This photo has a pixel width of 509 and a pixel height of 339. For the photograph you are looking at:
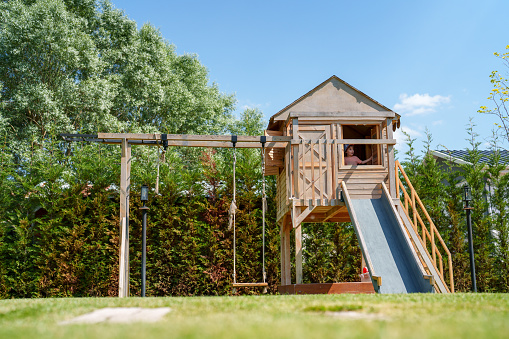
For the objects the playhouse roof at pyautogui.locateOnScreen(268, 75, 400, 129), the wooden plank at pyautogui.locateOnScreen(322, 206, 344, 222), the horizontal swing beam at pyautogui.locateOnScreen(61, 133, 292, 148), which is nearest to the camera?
the horizontal swing beam at pyautogui.locateOnScreen(61, 133, 292, 148)

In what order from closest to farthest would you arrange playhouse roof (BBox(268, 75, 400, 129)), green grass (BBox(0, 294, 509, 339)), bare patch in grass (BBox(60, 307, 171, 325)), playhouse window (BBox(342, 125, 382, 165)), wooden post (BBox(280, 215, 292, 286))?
green grass (BBox(0, 294, 509, 339)) → bare patch in grass (BBox(60, 307, 171, 325)) → playhouse roof (BBox(268, 75, 400, 129)) → playhouse window (BBox(342, 125, 382, 165)) → wooden post (BBox(280, 215, 292, 286))

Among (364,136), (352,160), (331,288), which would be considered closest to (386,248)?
(331,288)

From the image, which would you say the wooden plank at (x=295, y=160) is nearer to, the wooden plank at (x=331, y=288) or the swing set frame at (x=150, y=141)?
the swing set frame at (x=150, y=141)

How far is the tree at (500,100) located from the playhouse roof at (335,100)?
21.8 feet

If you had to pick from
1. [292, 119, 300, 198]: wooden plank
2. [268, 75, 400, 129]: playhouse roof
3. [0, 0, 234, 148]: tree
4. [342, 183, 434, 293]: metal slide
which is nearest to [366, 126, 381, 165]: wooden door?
[268, 75, 400, 129]: playhouse roof

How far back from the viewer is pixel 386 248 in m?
8.77

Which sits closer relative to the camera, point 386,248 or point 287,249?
point 386,248

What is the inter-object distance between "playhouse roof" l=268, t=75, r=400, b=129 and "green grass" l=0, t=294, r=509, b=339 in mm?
6083

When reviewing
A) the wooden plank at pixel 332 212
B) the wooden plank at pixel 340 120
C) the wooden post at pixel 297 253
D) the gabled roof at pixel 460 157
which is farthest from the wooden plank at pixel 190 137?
the gabled roof at pixel 460 157

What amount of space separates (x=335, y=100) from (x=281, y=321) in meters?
7.63

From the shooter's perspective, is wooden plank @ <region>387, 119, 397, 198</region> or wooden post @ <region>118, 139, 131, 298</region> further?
wooden plank @ <region>387, 119, 397, 198</region>

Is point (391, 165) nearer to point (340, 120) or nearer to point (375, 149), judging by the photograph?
point (375, 149)

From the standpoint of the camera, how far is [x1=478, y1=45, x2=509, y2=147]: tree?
49.6 ft

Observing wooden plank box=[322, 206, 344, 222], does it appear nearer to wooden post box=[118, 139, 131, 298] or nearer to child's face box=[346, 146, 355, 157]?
child's face box=[346, 146, 355, 157]
